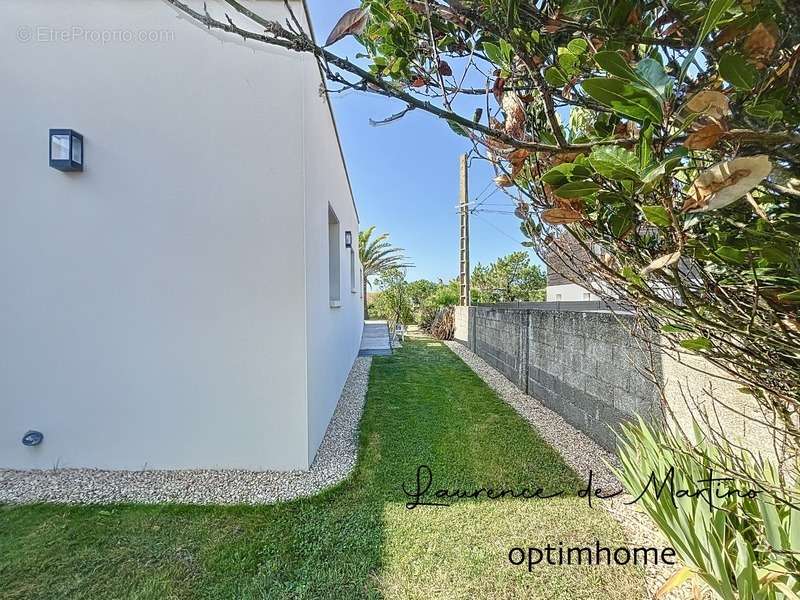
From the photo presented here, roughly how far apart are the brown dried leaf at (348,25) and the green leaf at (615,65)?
73 centimetres

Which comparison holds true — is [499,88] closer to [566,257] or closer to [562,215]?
[562,215]

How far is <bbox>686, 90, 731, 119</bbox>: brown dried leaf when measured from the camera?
867 mm

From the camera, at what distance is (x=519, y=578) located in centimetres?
241

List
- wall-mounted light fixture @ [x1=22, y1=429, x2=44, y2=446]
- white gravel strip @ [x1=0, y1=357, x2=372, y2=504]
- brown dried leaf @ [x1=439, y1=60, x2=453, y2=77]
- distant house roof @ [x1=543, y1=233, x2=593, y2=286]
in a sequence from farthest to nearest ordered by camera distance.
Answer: wall-mounted light fixture @ [x1=22, y1=429, x2=44, y2=446] → white gravel strip @ [x1=0, y1=357, x2=372, y2=504] → distant house roof @ [x1=543, y1=233, x2=593, y2=286] → brown dried leaf @ [x1=439, y1=60, x2=453, y2=77]

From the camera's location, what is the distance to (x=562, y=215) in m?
1.22

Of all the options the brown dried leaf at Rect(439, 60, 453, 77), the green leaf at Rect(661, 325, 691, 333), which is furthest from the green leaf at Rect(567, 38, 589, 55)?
the green leaf at Rect(661, 325, 691, 333)

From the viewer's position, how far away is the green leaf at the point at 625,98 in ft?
2.85

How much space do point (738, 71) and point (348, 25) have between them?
1039 mm

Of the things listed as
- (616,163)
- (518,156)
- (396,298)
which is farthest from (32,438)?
(396,298)

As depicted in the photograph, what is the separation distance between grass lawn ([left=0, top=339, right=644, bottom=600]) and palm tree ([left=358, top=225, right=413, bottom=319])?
19294mm

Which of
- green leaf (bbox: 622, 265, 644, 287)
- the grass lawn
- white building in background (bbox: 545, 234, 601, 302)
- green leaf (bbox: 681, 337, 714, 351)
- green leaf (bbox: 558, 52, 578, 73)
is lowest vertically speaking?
the grass lawn

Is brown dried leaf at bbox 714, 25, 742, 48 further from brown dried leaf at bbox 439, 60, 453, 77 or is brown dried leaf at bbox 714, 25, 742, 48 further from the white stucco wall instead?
the white stucco wall

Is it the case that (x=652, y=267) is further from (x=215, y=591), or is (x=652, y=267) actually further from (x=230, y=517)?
(x=230, y=517)

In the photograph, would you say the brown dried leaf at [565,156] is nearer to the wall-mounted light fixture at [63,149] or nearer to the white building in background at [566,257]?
the white building in background at [566,257]
